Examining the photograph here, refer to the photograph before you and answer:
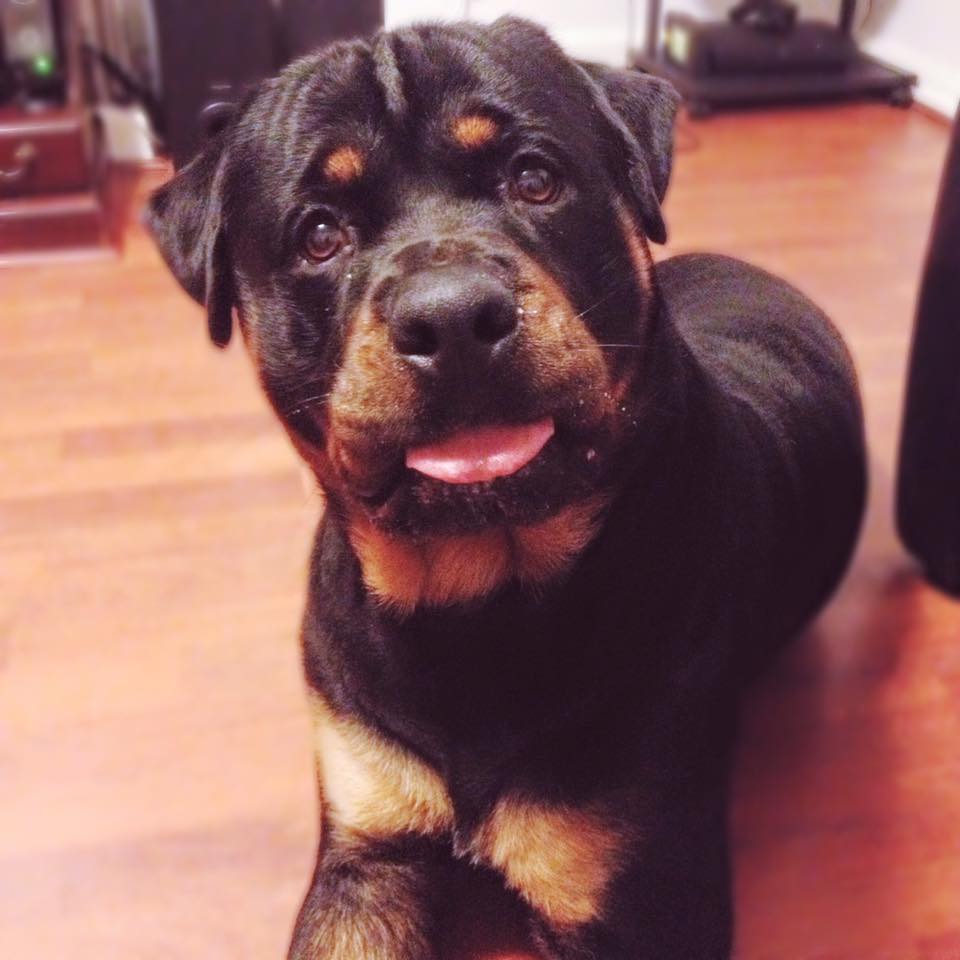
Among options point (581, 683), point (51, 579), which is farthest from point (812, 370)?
point (51, 579)

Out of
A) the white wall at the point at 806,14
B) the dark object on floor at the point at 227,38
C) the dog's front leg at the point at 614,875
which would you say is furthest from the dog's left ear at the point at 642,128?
the white wall at the point at 806,14

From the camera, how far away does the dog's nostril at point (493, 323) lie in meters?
0.88

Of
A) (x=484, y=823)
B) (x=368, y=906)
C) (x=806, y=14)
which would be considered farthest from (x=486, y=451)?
(x=806, y=14)

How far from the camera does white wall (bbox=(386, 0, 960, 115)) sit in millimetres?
3695

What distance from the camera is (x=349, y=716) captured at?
1.14m

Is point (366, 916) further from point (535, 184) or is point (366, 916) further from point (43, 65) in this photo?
point (43, 65)

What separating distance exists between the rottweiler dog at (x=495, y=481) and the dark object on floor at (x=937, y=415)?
59 cm

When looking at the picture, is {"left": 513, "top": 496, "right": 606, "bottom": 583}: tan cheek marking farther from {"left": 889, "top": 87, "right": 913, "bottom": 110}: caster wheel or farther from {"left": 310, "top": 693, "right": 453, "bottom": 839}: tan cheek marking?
{"left": 889, "top": 87, "right": 913, "bottom": 110}: caster wheel

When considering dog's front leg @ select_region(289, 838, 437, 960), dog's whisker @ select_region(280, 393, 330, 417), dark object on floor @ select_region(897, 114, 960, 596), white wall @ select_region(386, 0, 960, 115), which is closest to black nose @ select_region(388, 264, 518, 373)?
dog's whisker @ select_region(280, 393, 330, 417)

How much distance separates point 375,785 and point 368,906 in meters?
0.13

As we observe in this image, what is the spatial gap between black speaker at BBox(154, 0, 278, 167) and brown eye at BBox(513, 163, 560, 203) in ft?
7.94

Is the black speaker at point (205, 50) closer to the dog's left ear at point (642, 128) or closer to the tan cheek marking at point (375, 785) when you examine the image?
the dog's left ear at point (642, 128)

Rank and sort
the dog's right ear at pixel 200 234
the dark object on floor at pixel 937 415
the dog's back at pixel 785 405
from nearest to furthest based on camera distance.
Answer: the dog's right ear at pixel 200 234 → the dog's back at pixel 785 405 → the dark object on floor at pixel 937 415

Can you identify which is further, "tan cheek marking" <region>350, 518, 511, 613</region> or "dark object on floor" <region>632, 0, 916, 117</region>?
"dark object on floor" <region>632, 0, 916, 117</region>
